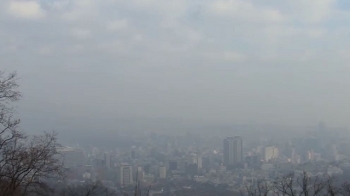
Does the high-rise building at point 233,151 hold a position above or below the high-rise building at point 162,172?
above

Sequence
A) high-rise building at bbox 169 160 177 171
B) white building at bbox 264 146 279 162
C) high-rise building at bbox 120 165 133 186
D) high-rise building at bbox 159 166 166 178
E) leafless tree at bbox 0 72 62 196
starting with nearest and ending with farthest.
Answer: leafless tree at bbox 0 72 62 196 < high-rise building at bbox 120 165 133 186 < high-rise building at bbox 159 166 166 178 < high-rise building at bbox 169 160 177 171 < white building at bbox 264 146 279 162

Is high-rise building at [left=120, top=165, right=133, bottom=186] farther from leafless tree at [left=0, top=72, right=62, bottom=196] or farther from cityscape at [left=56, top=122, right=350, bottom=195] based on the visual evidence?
leafless tree at [left=0, top=72, right=62, bottom=196]

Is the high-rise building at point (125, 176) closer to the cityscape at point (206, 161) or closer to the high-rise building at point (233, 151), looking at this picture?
the cityscape at point (206, 161)

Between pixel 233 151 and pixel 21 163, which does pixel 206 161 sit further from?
pixel 21 163

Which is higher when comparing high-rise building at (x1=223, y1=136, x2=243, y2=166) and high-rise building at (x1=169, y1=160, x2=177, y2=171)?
high-rise building at (x1=223, y1=136, x2=243, y2=166)

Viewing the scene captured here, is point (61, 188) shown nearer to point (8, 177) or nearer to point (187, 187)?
point (8, 177)

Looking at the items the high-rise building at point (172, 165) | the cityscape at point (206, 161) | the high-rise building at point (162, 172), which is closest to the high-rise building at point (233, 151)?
the cityscape at point (206, 161)

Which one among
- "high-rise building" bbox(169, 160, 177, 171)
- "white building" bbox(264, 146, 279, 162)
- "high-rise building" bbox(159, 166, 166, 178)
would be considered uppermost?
"white building" bbox(264, 146, 279, 162)

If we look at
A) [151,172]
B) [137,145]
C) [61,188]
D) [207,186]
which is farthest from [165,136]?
[61,188]

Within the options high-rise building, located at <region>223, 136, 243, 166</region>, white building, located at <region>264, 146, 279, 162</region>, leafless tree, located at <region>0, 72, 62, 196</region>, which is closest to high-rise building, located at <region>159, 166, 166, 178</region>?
high-rise building, located at <region>223, 136, 243, 166</region>
